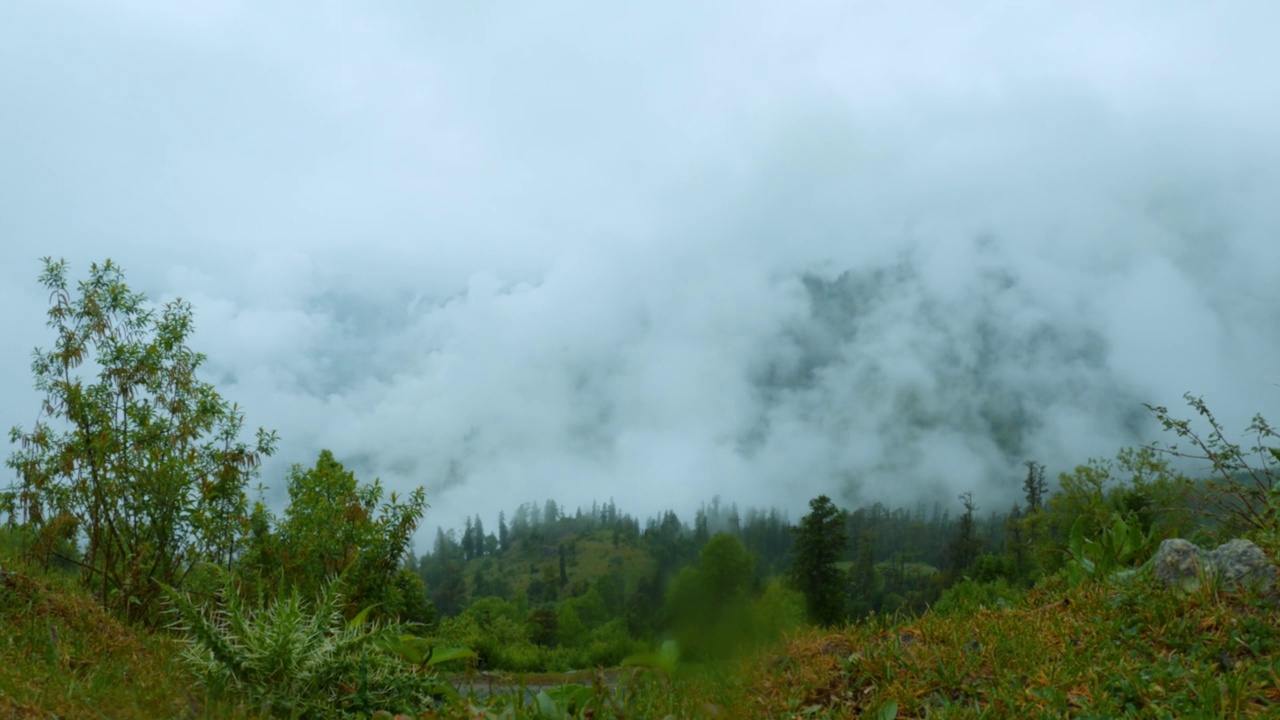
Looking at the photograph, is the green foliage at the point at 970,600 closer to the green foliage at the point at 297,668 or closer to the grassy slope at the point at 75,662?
the green foliage at the point at 297,668

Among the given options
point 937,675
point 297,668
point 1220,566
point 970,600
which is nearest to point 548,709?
point 297,668

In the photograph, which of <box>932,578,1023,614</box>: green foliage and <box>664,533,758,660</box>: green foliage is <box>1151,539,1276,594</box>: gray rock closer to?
<box>932,578,1023,614</box>: green foliage

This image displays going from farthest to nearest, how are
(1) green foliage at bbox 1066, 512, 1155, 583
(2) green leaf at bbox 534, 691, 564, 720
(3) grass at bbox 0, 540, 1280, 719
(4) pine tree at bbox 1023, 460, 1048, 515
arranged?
(4) pine tree at bbox 1023, 460, 1048, 515 → (1) green foliage at bbox 1066, 512, 1155, 583 → (3) grass at bbox 0, 540, 1280, 719 → (2) green leaf at bbox 534, 691, 564, 720

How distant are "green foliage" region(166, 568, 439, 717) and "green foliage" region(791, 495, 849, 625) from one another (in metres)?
1.90

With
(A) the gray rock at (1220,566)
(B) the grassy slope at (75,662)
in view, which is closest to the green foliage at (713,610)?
(B) the grassy slope at (75,662)

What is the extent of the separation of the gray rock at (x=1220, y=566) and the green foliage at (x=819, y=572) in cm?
186

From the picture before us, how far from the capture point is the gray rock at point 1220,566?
4527 mm

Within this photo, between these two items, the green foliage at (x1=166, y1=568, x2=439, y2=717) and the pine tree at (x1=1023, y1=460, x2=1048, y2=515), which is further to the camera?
the pine tree at (x1=1023, y1=460, x2=1048, y2=515)

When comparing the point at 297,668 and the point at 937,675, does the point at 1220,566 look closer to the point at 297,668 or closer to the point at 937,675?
the point at 937,675

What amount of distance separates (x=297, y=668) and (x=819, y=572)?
2918mm

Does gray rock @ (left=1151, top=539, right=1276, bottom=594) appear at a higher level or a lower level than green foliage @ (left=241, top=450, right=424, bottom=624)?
lower

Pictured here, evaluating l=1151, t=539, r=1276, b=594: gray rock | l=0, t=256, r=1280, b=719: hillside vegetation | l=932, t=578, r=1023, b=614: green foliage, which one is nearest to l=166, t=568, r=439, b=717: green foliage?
l=0, t=256, r=1280, b=719: hillside vegetation

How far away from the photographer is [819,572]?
4938 millimetres

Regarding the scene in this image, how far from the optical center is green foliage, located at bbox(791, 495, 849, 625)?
4559mm
